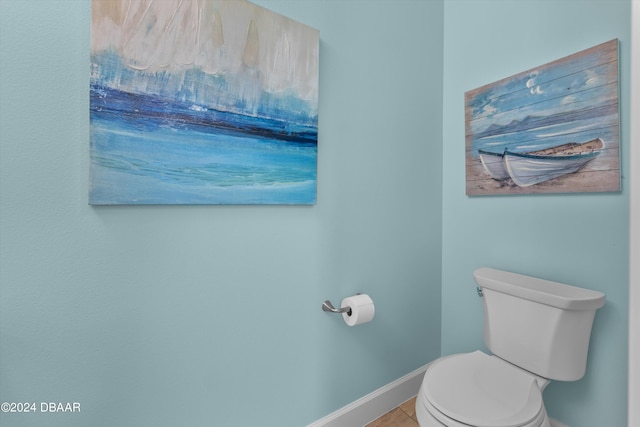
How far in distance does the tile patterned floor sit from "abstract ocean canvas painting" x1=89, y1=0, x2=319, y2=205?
1.23 metres

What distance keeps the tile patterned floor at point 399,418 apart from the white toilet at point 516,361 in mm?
485

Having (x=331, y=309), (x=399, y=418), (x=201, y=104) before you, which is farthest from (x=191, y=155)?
(x=399, y=418)

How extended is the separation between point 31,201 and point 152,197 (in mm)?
282

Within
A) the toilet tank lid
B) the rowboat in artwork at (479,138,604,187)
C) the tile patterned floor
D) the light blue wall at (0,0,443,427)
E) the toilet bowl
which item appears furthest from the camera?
the tile patterned floor

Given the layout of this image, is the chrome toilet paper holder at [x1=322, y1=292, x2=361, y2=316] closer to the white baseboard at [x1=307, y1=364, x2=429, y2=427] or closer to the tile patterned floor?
the white baseboard at [x1=307, y1=364, x2=429, y2=427]

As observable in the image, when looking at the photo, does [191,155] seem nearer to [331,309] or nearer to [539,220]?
[331,309]

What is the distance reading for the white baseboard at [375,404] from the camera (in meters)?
1.37

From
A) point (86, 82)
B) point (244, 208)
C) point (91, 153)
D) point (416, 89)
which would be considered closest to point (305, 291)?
point (244, 208)

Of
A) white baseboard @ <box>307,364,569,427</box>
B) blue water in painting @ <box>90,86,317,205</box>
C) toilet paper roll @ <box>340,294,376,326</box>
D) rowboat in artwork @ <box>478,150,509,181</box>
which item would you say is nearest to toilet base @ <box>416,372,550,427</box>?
toilet paper roll @ <box>340,294,376,326</box>

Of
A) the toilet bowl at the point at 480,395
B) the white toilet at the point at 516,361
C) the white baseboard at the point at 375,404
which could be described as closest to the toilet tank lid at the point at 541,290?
the white toilet at the point at 516,361

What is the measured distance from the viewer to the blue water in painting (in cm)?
85

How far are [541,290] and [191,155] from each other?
143cm

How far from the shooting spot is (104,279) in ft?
2.85

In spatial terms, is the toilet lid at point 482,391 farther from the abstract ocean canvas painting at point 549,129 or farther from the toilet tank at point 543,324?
the abstract ocean canvas painting at point 549,129
